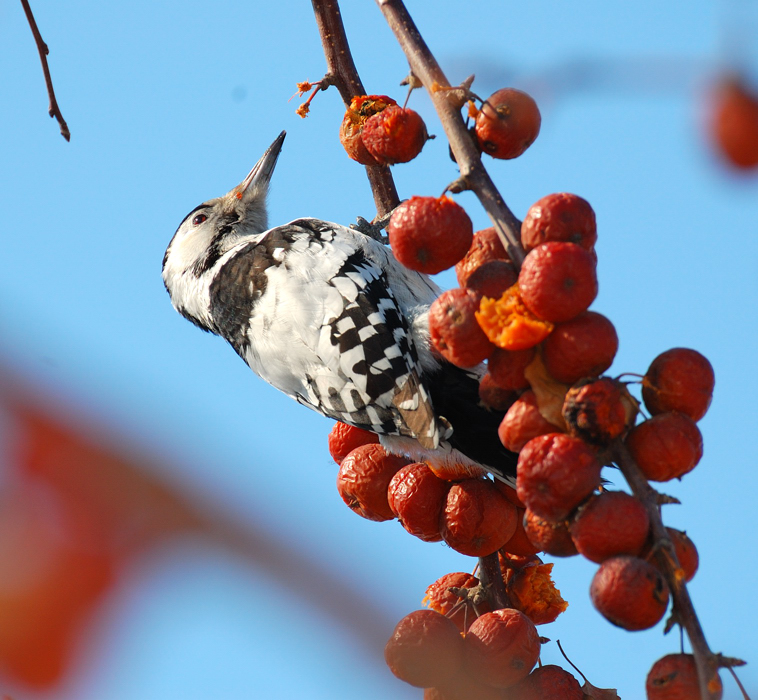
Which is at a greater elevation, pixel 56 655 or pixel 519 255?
pixel 519 255

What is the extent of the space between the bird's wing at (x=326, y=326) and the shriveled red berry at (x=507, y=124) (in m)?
1.15

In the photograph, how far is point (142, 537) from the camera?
1.90 ft

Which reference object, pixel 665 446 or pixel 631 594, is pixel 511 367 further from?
pixel 631 594

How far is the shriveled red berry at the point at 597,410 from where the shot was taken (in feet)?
5.04

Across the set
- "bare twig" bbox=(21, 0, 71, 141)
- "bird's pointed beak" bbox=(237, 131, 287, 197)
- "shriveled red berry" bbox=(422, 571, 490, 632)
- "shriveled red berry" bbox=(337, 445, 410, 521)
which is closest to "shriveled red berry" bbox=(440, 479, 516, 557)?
"shriveled red berry" bbox=(422, 571, 490, 632)

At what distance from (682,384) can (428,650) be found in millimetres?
966

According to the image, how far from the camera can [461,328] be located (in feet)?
5.67

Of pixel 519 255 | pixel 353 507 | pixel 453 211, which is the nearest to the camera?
pixel 519 255

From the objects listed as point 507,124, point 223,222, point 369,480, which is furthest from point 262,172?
point 507,124

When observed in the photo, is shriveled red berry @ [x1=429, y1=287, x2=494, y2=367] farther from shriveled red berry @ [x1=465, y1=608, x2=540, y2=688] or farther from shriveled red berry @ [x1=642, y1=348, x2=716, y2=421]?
shriveled red berry @ [x1=465, y1=608, x2=540, y2=688]

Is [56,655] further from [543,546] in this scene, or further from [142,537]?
[543,546]

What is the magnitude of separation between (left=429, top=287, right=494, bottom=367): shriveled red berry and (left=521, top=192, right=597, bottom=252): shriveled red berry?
0.54 ft

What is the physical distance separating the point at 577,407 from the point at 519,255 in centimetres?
36

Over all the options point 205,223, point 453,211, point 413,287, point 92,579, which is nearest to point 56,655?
point 92,579
